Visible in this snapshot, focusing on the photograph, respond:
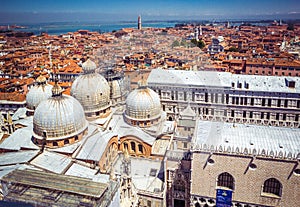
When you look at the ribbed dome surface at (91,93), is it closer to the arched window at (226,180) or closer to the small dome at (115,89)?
the small dome at (115,89)

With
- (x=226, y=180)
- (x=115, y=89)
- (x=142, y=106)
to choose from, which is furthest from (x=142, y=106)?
(x=226, y=180)

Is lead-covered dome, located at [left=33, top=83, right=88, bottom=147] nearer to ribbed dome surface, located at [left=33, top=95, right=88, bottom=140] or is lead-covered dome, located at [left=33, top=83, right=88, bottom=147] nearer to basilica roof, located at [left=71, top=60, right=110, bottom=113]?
ribbed dome surface, located at [left=33, top=95, right=88, bottom=140]

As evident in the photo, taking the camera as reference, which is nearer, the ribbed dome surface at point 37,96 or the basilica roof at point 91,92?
the basilica roof at point 91,92

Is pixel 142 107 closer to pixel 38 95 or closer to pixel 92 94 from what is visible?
pixel 92 94

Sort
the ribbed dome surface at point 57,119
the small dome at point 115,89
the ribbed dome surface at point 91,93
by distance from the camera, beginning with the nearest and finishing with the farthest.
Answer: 1. the ribbed dome surface at point 57,119
2. the ribbed dome surface at point 91,93
3. the small dome at point 115,89

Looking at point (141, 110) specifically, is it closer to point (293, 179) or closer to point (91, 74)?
point (91, 74)

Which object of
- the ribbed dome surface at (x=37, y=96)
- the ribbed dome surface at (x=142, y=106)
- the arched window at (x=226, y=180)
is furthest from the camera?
the ribbed dome surface at (x=37, y=96)

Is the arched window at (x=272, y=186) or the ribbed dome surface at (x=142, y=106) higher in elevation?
the ribbed dome surface at (x=142, y=106)

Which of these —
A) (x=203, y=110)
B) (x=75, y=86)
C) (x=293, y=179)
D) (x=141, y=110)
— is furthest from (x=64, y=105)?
(x=203, y=110)

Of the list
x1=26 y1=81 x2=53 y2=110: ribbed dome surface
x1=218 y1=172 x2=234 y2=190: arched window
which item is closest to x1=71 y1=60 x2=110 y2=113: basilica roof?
x1=26 y1=81 x2=53 y2=110: ribbed dome surface

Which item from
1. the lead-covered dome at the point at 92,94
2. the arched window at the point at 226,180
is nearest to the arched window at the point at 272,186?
the arched window at the point at 226,180
